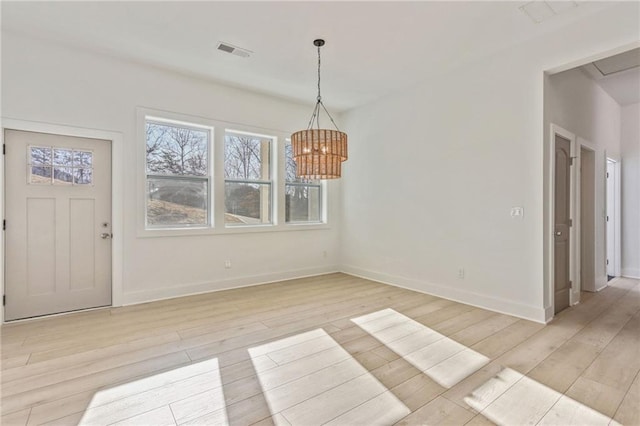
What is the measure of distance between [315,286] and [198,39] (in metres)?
3.68

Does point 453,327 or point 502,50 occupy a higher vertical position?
point 502,50

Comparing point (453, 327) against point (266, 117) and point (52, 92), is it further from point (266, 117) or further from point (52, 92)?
point (52, 92)

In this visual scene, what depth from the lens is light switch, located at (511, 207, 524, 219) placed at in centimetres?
358

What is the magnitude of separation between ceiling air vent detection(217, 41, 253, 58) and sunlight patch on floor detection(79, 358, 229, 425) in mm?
3340

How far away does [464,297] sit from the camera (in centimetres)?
409

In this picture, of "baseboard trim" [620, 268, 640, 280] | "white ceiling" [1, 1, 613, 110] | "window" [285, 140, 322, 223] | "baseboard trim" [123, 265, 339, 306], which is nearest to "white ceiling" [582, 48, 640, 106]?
"white ceiling" [1, 1, 613, 110]

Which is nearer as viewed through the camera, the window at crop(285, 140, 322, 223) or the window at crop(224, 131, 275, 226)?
the window at crop(224, 131, 275, 226)

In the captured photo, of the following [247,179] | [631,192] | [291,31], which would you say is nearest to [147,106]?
[247,179]

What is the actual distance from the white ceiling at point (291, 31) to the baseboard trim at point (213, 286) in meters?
3.02

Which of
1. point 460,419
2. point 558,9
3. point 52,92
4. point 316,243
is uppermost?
point 558,9

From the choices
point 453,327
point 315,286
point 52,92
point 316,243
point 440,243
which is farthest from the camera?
point 316,243

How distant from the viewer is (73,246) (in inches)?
148

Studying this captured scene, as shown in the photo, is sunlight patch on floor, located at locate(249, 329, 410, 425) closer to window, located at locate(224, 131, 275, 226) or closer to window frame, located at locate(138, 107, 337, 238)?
window frame, located at locate(138, 107, 337, 238)

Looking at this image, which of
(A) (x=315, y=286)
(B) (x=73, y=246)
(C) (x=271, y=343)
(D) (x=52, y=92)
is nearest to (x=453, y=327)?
(C) (x=271, y=343)
